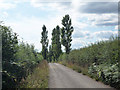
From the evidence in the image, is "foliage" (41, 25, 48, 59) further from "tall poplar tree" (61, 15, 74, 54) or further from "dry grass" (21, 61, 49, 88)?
"dry grass" (21, 61, 49, 88)

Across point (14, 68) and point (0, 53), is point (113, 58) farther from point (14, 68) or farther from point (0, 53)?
point (0, 53)

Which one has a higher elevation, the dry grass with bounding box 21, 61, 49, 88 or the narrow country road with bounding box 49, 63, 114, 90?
the dry grass with bounding box 21, 61, 49, 88

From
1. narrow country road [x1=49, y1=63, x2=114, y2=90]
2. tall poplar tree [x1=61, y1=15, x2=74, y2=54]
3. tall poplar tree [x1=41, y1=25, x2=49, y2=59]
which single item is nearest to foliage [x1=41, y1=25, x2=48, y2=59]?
tall poplar tree [x1=41, y1=25, x2=49, y2=59]

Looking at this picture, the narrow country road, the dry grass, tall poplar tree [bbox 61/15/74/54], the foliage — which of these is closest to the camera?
the dry grass

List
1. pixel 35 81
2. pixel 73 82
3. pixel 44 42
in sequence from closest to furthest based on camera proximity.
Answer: pixel 35 81 → pixel 73 82 → pixel 44 42

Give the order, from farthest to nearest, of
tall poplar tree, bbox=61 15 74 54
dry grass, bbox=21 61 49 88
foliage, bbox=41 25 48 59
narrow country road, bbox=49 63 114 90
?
foliage, bbox=41 25 48 59, tall poplar tree, bbox=61 15 74 54, narrow country road, bbox=49 63 114 90, dry grass, bbox=21 61 49 88

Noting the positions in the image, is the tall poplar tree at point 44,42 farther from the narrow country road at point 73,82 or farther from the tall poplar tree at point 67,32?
the narrow country road at point 73,82

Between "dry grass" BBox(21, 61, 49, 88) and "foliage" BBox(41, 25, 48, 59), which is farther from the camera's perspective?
"foliage" BBox(41, 25, 48, 59)

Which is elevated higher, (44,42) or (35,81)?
(44,42)

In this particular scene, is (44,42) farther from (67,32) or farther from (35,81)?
(35,81)

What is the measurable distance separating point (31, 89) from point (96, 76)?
6.42m

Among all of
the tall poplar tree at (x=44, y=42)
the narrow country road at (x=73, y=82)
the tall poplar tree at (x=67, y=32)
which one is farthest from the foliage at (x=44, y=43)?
the narrow country road at (x=73, y=82)

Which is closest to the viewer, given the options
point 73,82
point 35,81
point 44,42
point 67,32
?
point 35,81

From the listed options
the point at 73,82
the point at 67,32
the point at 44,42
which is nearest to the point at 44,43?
the point at 44,42
